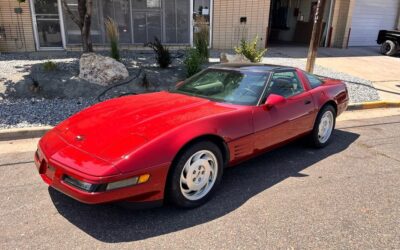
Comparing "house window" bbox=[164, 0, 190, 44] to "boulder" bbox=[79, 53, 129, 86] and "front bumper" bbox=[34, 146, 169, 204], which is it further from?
"front bumper" bbox=[34, 146, 169, 204]

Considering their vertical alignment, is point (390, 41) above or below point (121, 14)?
below

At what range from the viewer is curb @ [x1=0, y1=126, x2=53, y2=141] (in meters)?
5.10

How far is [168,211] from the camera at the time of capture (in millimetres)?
3168

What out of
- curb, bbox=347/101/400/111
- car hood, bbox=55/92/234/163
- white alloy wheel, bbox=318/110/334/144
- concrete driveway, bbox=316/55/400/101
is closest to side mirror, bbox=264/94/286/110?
car hood, bbox=55/92/234/163

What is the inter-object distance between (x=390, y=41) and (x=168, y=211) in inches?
599

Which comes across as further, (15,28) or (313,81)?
(15,28)

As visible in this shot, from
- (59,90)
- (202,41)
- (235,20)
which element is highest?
(235,20)

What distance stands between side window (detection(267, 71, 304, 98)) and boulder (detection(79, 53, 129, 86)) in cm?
422

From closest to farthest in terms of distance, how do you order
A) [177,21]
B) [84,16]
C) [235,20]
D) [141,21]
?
[84,16] → [141,21] → [177,21] → [235,20]

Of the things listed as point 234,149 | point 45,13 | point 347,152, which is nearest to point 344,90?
point 347,152

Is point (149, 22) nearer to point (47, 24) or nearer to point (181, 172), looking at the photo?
point (47, 24)

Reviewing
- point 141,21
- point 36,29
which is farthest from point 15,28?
point 141,21

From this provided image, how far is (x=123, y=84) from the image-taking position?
733 centimetres

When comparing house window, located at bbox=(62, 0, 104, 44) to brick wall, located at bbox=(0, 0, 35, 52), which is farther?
house window, located at bbox=(62, 0, 104, 44)
